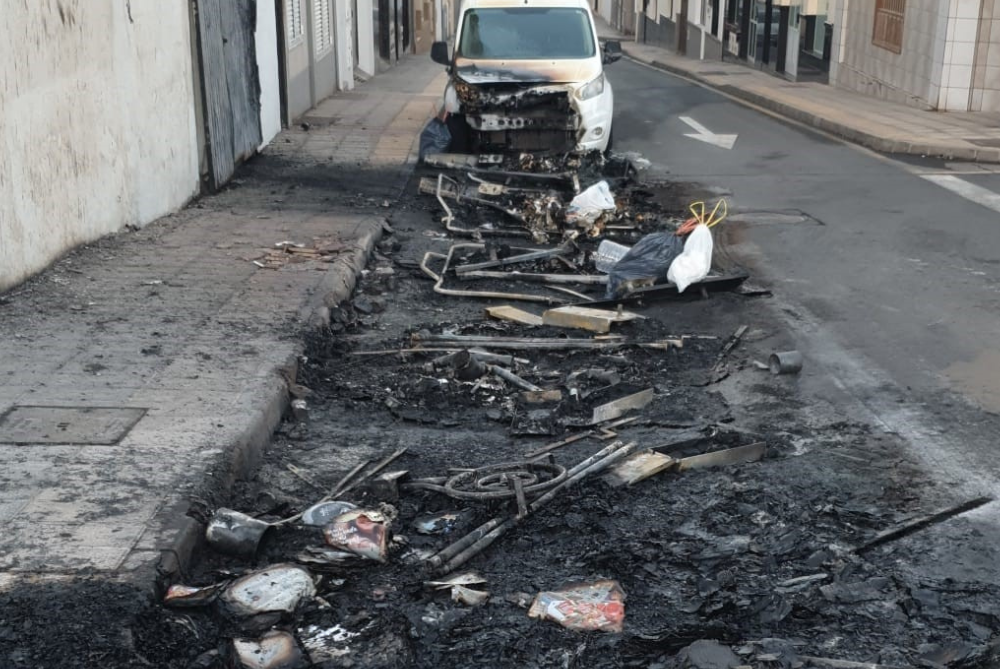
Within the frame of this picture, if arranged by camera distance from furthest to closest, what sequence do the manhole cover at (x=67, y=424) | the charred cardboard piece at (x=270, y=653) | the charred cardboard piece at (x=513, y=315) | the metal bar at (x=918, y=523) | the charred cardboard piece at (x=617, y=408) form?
the charred cardboard piece at (x=513, y=315)
the charred cardboard piece at (x=617, y=408)
the manhole cover at (x=67, y=424)
the metal bar at (x=918, y=523)
the charred cardboard piece at (x=270, y=653)

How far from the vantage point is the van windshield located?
15.4 metres

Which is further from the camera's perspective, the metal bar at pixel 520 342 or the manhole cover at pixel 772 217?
the manhole cover at pixel 772 217

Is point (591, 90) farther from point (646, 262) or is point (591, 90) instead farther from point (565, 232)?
point (646, 262)

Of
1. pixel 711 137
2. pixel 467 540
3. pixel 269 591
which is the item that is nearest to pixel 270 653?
pixel 269 591

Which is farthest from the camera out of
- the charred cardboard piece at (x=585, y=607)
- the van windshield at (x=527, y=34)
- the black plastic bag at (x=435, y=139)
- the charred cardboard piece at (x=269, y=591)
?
the van windshield at (x=527, y=34)

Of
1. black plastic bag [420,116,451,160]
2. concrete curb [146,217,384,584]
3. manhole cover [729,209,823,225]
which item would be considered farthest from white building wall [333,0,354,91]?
concrete curb [146,217,384,584]

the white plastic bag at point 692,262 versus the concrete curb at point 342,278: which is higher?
the white plastic bag at point 692,262

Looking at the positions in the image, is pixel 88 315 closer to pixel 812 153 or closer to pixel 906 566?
pixel 906 566

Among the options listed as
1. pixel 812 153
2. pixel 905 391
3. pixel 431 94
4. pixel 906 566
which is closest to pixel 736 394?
pixel 905 391

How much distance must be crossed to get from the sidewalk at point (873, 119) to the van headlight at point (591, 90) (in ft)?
16.9

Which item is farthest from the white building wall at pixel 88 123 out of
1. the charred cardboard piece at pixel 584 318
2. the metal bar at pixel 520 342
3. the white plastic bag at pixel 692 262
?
the white plastic bag at pixel 692 262

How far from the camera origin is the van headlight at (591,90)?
47.8 ft

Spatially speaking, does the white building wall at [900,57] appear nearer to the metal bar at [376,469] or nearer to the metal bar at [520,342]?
the metal bar at [520,342]

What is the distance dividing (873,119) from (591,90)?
768 centimetres
